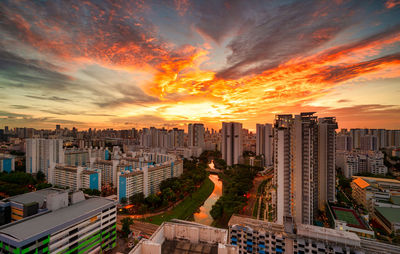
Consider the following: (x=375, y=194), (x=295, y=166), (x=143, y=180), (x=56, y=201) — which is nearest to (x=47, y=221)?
(x=56, y=201)

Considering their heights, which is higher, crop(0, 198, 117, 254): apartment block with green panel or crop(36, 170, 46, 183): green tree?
crop(0, 198, 117, 254): apartment block with green panel

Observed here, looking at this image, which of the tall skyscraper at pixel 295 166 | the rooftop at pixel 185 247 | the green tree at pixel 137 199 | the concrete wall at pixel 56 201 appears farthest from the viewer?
the green tree at pixel 137 199

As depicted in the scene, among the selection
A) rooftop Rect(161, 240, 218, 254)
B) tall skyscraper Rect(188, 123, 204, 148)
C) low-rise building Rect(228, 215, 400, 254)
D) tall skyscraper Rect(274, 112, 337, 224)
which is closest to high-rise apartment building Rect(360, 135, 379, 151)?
tall skyscraper Rect(274, 112, 337, 224)

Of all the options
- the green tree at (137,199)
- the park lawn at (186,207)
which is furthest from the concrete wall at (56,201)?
the green tree at (137,199)

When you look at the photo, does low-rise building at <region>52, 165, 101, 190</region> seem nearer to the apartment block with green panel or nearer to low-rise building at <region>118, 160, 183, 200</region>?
low-rise building at <region>118, 160, 183, 200</region>

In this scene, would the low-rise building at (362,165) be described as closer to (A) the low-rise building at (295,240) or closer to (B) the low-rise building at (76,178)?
(A) the low-rise building at (295,240)

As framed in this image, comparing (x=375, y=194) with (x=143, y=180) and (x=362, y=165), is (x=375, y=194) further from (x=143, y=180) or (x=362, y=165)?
(x=143, y=180)
